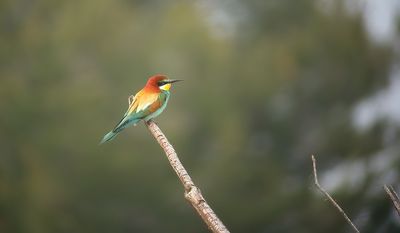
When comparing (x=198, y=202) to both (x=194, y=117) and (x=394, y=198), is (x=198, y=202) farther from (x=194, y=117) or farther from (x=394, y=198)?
(x=194, y=117)

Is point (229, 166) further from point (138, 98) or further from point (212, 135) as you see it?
point (138, 98)

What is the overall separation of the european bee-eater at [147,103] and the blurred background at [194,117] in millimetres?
3999

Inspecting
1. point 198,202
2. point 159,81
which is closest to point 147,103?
point 159,81

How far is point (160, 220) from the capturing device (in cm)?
682

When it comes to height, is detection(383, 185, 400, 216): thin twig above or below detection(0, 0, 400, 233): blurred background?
below

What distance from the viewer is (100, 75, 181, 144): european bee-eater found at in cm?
235

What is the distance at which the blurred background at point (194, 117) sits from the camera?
6766 mm

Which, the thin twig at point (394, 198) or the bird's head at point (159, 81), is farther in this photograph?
the bird's head at point (159, 81)

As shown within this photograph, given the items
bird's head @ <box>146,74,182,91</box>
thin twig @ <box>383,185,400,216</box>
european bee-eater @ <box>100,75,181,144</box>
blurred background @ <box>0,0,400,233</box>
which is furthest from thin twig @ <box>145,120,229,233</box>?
blurred background @ <box>0,0,400,233</box>

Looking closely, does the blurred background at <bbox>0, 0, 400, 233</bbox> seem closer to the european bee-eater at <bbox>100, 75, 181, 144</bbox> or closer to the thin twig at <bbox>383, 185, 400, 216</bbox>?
the european bee-eater at <bbox>100, 75, 181, 144</bbox>

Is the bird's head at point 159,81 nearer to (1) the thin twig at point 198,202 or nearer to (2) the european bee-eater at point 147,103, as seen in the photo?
(2) the european bee-eater at point 147,103

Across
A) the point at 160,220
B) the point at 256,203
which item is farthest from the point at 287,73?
the point at 160,220

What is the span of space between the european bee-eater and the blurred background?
4.00m

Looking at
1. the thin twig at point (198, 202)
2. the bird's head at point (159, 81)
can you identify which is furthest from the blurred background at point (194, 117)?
the thin twig at point (198, 202)
